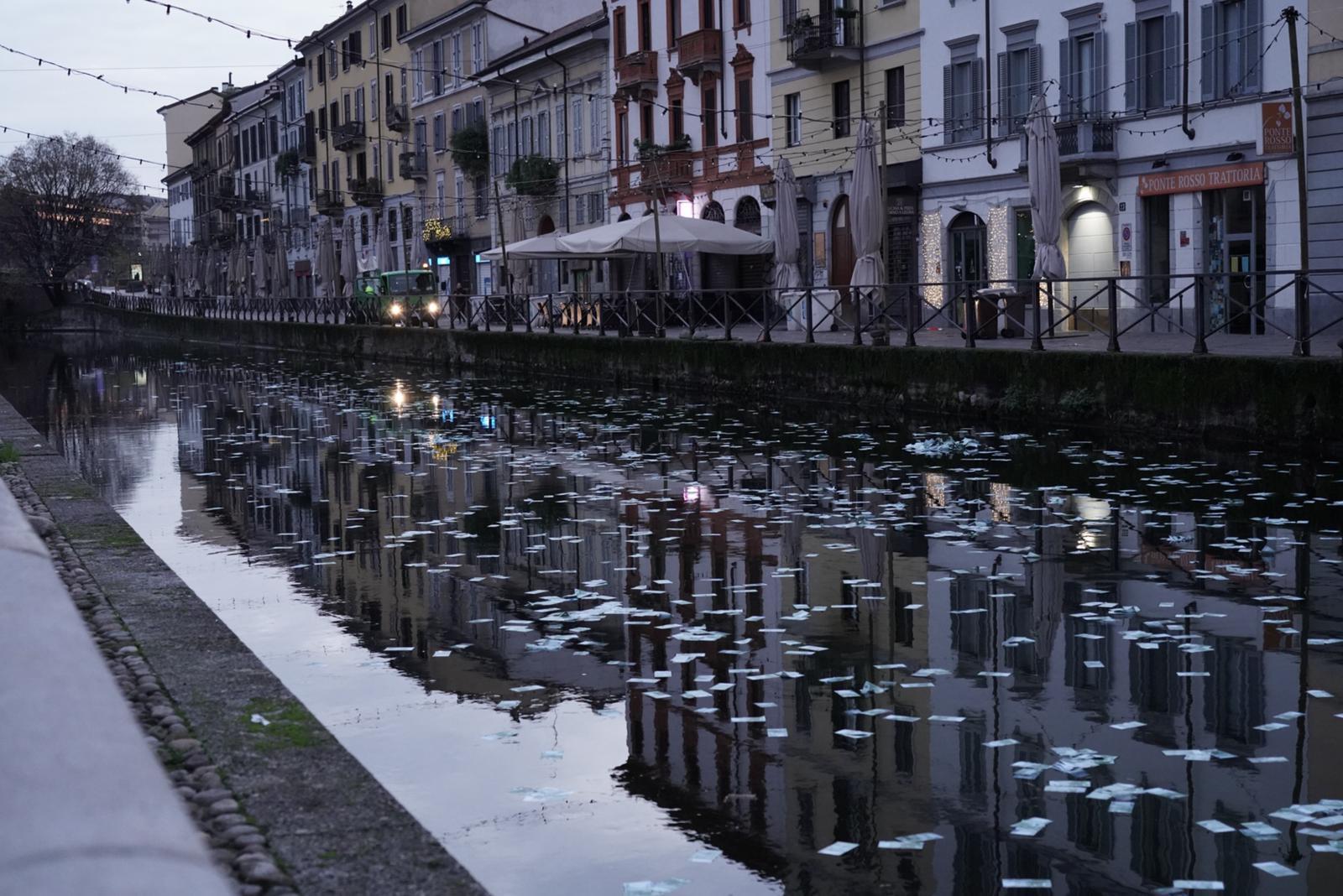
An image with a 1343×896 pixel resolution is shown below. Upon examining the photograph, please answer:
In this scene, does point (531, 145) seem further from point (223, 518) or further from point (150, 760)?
point (150, 760)

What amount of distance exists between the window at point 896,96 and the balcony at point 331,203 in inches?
1729

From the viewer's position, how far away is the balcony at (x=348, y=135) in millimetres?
71625

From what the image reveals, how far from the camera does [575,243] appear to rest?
34594 mm

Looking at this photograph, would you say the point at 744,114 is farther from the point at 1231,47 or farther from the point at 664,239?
the point at 1231,47

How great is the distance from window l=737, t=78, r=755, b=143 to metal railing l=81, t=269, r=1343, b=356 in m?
5.07

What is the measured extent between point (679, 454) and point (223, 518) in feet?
16.8

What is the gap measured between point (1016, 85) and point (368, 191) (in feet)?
143

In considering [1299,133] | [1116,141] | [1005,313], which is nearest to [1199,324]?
[1005,313]

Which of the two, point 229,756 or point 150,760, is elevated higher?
point 150,760

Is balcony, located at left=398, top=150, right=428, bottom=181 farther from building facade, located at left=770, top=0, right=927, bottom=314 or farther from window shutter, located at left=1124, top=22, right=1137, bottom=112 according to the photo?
window shutter, located at left=1124, top=22, right=1137, bottom=112

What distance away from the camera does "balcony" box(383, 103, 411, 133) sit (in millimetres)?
66750

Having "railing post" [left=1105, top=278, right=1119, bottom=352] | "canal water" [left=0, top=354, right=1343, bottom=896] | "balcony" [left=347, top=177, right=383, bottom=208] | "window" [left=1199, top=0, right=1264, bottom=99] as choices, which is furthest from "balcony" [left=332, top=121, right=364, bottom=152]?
"canal water" [left=0, top=354, right=1343, bottom=896]

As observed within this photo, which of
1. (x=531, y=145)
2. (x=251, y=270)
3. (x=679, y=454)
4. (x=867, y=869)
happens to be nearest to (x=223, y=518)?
(x=679, y=454)

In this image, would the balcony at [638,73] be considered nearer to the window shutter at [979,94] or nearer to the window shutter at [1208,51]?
the window shutter at [979,94]
